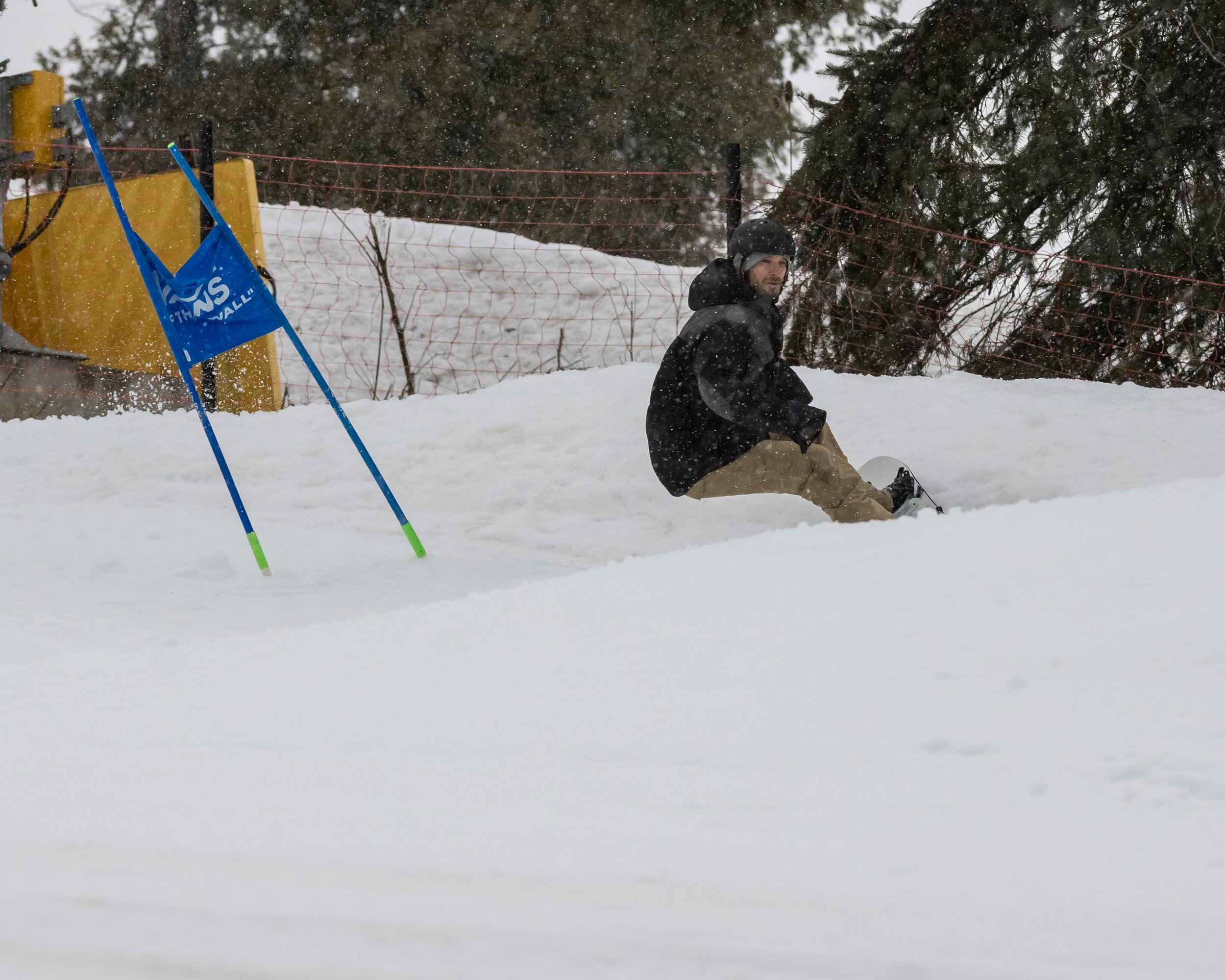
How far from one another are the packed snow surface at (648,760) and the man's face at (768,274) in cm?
108

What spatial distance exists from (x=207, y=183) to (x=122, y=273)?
1.27 m

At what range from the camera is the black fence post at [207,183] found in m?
8.59

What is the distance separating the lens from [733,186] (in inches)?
314

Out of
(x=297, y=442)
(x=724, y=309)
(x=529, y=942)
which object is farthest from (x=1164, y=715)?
(x=297, y=442)

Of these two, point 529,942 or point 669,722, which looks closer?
point 529,942

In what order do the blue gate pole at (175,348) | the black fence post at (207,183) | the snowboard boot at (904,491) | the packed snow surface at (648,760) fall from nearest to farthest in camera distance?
the packed snow surface at (648,760) → the blue gate pole at (175,348) → the snowboard boot at (904,491) → the black fence post at (207,183)

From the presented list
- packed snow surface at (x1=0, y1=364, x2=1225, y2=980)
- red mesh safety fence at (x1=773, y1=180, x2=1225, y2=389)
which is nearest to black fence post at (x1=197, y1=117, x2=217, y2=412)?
packed snow surface at (x1=0, y1=364, x2=1225, y2=980)

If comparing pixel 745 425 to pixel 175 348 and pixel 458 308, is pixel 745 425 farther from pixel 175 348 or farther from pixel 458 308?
pixel 458 308

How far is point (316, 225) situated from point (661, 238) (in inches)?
312

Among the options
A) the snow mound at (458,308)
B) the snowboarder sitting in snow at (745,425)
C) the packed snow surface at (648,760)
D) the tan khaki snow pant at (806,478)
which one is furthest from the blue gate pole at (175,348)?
the snow mound at (458,308)

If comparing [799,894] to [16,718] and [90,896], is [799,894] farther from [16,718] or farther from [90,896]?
[16,718]

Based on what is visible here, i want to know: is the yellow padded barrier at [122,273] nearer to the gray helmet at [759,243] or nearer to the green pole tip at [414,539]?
the green pole tip at [414,539]

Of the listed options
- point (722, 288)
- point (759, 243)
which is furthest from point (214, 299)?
point (759, 243)

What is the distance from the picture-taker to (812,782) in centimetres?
214
